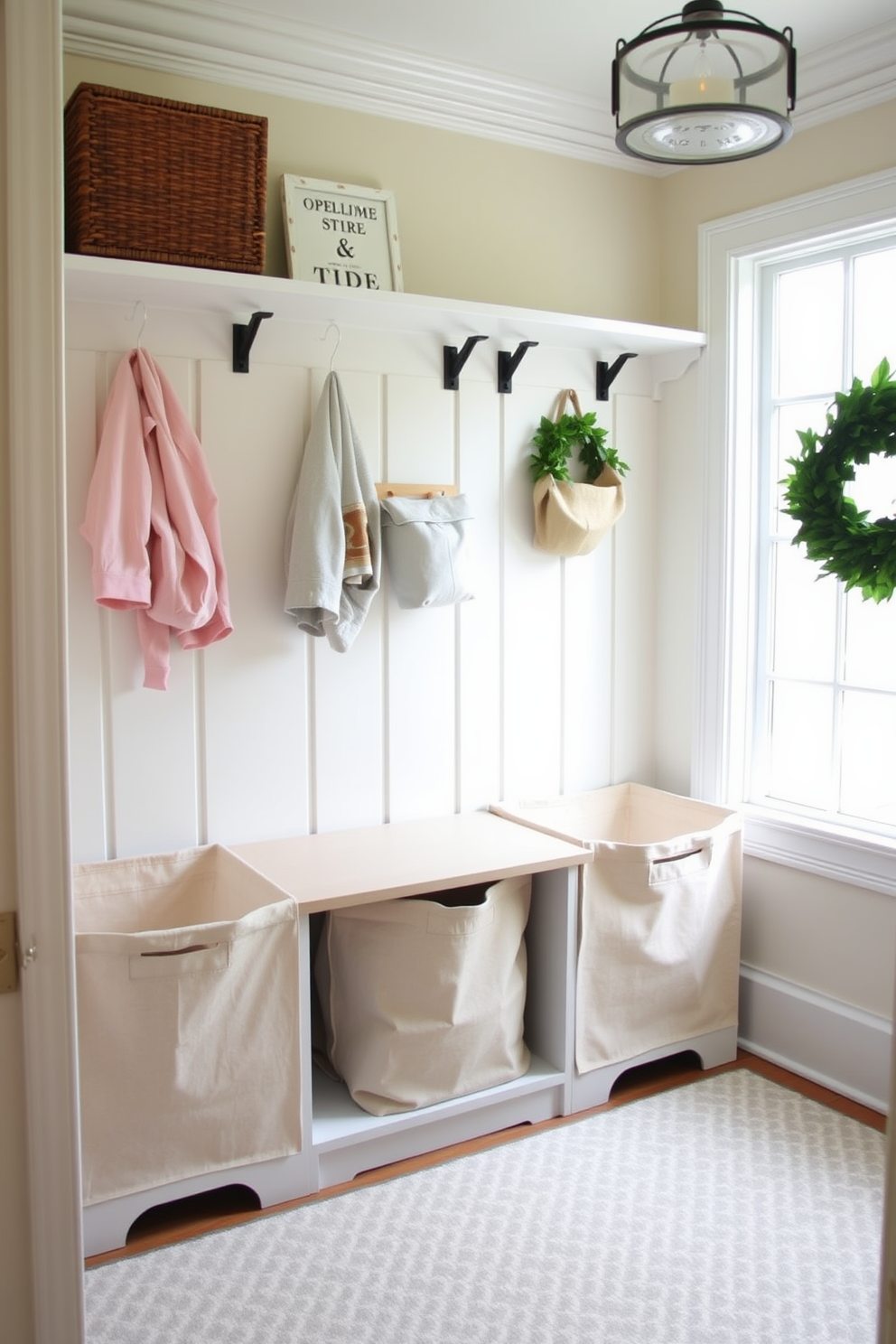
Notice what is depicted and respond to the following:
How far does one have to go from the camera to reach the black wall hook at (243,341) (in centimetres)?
247

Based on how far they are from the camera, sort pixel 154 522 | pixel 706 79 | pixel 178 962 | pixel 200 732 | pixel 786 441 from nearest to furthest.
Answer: pixel 706 79 → pixel 178 962 → pixel 154 522 → pixel 200 732 → pixel 786 441

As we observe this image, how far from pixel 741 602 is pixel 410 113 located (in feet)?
4.84

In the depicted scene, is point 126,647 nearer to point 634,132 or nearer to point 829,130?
point 634,132

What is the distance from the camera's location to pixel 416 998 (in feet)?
7.91

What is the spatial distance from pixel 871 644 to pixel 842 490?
24.9 inches

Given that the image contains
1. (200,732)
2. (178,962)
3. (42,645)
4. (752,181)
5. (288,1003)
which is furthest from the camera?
(752,181)

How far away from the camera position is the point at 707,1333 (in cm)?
188

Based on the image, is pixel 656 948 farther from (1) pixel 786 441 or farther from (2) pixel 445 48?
(2) pixel 445 48

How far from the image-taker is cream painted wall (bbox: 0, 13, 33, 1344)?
124cm

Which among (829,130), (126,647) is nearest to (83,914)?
(126,647)

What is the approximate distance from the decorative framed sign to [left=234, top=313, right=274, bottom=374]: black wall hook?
17 centimetres

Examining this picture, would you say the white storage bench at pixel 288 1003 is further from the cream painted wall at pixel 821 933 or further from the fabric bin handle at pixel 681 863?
the cream painted wall at pixel 821 933

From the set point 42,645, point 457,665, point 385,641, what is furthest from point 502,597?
point 42,645

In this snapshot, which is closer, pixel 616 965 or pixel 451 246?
pixel 616 965
